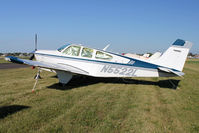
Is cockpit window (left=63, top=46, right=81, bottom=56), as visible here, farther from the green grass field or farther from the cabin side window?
the green grass field

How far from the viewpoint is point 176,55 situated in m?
7.20

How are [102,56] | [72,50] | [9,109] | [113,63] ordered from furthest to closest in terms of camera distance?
[72,50] < [102,56] < [113,63] < [9,109]

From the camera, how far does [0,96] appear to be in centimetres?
523

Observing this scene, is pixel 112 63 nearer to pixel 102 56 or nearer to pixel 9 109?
pixel 102 56

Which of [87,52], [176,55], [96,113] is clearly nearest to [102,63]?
[87,52]

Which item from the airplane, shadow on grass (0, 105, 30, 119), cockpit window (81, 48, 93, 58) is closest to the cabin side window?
the airplane

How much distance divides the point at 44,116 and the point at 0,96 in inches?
99.2

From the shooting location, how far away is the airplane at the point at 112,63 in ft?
23.4

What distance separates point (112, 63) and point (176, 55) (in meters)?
3.00

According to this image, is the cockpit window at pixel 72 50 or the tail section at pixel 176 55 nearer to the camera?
the tail section at pixel 176 55

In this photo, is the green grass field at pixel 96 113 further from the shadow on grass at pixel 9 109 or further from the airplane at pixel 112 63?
the airplane at pixel 112 63

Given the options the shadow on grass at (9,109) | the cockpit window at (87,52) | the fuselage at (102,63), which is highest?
the cockpit window at (87,52)

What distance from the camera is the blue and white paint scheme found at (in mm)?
7137

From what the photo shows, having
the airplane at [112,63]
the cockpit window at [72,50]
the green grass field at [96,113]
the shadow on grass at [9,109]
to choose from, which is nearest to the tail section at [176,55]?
the airplane at [112,63]
